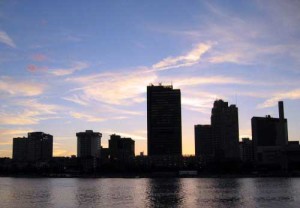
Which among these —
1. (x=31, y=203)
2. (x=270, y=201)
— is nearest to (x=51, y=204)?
(x=31, y=203)

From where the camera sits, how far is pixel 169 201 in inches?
3875

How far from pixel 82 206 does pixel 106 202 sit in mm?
9649

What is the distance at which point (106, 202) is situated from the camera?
98875 mm

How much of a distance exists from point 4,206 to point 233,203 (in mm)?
44868

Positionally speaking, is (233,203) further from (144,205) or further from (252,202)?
(144,205)

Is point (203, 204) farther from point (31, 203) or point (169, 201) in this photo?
point (31, 203)

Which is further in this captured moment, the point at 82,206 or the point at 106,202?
the point at 106,202

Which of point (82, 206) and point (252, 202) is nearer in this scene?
point (82, 206)

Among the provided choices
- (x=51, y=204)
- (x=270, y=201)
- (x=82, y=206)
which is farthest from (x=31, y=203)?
(x=270, y=201)

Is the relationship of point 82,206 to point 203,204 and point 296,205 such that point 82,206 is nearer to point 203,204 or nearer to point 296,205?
point 203,204

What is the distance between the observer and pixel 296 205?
3467 inches

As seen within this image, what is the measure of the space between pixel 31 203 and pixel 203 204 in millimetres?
35463

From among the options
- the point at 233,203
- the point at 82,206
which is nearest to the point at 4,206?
the point at 82,206

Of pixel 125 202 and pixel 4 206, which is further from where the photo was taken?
pixel 125 202
